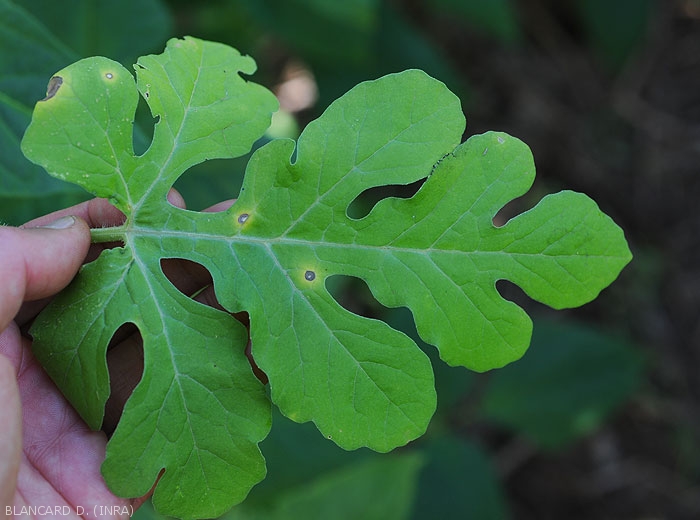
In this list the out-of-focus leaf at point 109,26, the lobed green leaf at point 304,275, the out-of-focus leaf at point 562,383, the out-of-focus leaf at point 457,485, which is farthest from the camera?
the out-of-focus leaf at point 562,383

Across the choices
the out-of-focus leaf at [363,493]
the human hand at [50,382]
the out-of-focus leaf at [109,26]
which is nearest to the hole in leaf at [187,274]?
the human hand at [50,382]

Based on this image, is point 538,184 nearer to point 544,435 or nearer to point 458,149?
point 544,435

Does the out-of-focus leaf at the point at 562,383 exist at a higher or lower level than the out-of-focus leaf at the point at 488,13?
lower

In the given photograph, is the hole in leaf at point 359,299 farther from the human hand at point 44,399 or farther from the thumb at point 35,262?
the thumb at point 35,262

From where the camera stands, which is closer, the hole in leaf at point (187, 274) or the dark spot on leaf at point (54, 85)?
the dark spot on leaf at point (54, 85)

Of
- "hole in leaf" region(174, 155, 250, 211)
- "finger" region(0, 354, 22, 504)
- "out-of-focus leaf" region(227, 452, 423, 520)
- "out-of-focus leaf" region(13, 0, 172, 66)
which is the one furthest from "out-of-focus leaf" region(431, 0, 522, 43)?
"finger" region(0, 354, 22, 504)

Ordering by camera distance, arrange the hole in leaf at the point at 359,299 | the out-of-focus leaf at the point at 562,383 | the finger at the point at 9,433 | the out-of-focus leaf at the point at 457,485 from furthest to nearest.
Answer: the hole in leaf at the point at 359,299 → the out-of-focus leaf at the point at 562,383 → the out-of-focus leaf at the point at 457,485 → the finger at the point at 9,433

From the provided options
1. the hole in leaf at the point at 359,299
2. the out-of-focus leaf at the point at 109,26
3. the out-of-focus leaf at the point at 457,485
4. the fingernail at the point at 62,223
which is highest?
the out-of-focus leaf at the point at 109,26

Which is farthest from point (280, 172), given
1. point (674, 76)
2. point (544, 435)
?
point (674, 76)

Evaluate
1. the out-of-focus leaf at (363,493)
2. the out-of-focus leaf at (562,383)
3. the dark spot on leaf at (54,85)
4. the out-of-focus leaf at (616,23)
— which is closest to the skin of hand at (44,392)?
the dark spot on leaf at (54,85)

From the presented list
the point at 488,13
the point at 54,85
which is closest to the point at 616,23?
the point at 488,13
